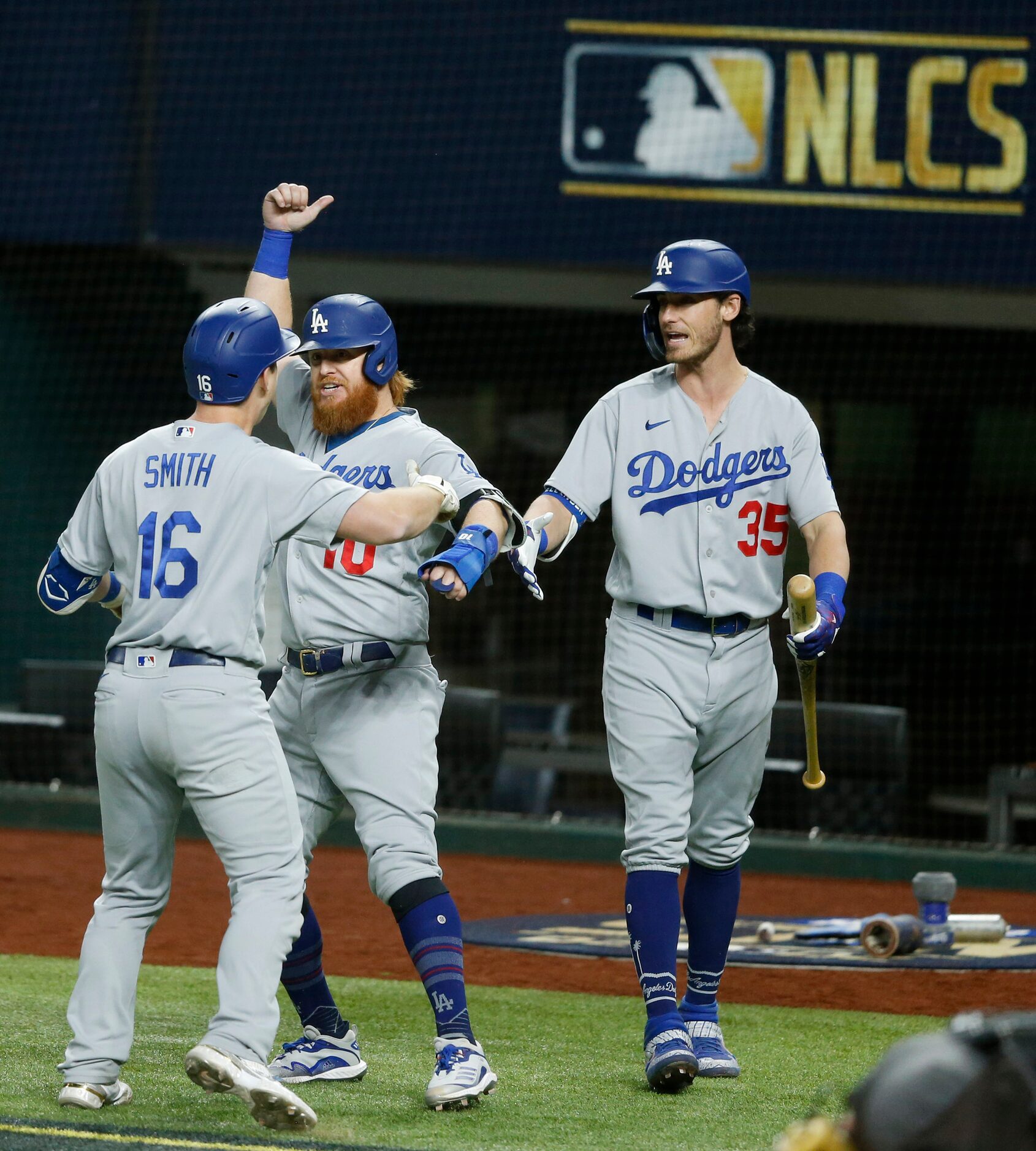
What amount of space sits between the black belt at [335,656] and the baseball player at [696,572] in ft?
1.29

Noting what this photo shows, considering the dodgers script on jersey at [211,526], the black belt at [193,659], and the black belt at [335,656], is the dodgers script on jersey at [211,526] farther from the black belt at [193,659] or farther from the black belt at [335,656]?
the black belt at [335,656]

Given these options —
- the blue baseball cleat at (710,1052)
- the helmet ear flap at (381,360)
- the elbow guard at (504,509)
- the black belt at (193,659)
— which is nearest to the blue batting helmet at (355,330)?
the helmet ear flap at (381,360)

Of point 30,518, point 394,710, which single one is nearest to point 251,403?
point 394,710

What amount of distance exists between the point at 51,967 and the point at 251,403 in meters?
2.53

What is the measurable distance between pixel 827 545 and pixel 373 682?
110cm

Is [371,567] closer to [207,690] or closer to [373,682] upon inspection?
[373,682]

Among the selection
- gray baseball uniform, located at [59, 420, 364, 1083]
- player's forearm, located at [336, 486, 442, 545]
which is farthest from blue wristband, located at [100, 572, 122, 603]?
player's forearm, located at [336, 486, 442, 545]

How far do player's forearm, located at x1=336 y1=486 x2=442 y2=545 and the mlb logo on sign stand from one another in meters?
6.48

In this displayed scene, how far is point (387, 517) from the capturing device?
313cm

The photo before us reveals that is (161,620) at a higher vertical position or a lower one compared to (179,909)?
higher

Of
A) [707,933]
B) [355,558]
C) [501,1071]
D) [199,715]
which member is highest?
[355,558]

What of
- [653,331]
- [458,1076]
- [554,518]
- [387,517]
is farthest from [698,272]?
[458,1076]

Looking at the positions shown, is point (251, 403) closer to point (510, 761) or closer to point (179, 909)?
point (179, 909)

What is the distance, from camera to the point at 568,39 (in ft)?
30.7
